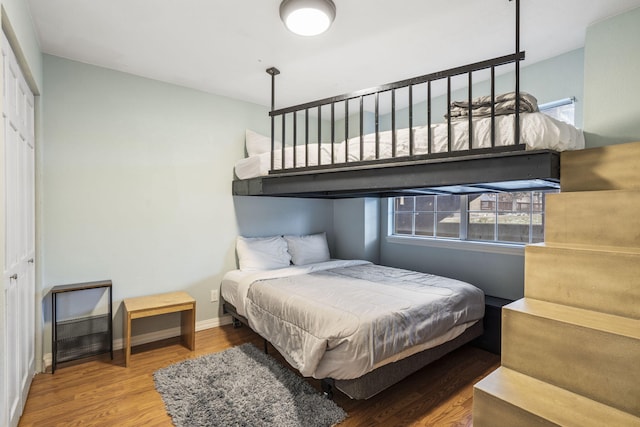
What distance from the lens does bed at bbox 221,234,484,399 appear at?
192 centimetres

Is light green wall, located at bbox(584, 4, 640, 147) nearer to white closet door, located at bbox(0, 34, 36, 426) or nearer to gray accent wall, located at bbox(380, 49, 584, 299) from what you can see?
gray accent wall, located at bbox(380, 49, 584, 299)

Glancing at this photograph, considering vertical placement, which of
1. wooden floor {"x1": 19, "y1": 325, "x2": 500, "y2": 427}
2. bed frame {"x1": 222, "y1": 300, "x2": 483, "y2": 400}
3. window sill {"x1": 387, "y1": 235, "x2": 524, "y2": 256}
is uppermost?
window sill {"x1": 387, "y1": 235, "x2": 524, "y2": 256}

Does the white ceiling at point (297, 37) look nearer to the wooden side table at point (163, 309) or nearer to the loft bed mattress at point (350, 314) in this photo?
the loft bed mattress at point (350, 314)

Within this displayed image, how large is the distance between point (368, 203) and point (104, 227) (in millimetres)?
2884

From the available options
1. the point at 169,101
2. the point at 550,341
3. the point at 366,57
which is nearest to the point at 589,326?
the point at 550,341

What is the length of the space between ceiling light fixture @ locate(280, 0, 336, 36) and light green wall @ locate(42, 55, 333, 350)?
1.73 metres

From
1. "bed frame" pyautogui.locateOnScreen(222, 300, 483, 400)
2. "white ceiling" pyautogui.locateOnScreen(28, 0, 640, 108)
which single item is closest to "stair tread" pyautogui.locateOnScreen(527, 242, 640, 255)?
"bed frame" pyautogui.locateOnScreen(222, 300, 483, 400)

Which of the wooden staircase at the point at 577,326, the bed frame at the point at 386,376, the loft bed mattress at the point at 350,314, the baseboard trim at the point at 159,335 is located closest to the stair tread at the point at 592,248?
the wooden staircase at the point at 577,326

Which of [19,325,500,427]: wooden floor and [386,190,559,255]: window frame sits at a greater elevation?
[386,190,559,255]: window frame

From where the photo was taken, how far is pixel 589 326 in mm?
1141

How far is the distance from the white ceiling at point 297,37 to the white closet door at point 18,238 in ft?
2.02

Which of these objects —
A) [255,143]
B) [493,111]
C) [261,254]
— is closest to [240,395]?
[261,254]

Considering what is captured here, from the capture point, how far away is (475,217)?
3461mm

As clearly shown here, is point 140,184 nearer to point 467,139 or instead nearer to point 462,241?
point 467,139
